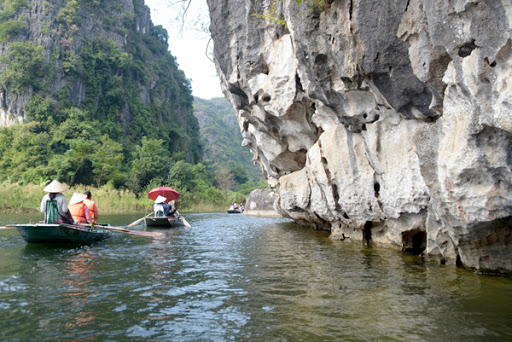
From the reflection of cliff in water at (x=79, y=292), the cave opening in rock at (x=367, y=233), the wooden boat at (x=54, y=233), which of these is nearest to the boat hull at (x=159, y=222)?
the wooden boat at (x=54, y=233)

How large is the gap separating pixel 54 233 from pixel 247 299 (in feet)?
20.1

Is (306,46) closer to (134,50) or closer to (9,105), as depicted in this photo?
(9,105)

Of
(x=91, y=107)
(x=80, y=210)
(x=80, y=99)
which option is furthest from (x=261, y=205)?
(x=80, y=99)

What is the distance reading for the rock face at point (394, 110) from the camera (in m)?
5.00

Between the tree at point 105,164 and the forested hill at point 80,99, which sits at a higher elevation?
the forested hill at point 80,99

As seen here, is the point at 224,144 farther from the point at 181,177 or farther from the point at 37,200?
the point at 37,200

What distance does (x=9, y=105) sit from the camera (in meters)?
39.6

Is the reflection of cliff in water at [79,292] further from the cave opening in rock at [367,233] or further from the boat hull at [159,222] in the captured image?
Answer: the boat hull at [159,222]

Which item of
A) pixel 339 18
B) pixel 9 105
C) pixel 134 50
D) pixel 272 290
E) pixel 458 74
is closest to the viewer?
pixel 458 74

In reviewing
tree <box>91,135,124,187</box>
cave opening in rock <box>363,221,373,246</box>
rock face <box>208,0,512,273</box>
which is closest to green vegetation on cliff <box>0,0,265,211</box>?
tree <box>91,135,124,187</box>

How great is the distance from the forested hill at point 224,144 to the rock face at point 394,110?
45.6 metres

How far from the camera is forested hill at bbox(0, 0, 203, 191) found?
3650 cm

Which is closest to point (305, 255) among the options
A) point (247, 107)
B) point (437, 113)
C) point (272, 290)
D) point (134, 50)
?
point (272, 290)

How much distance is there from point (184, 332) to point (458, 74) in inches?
184
